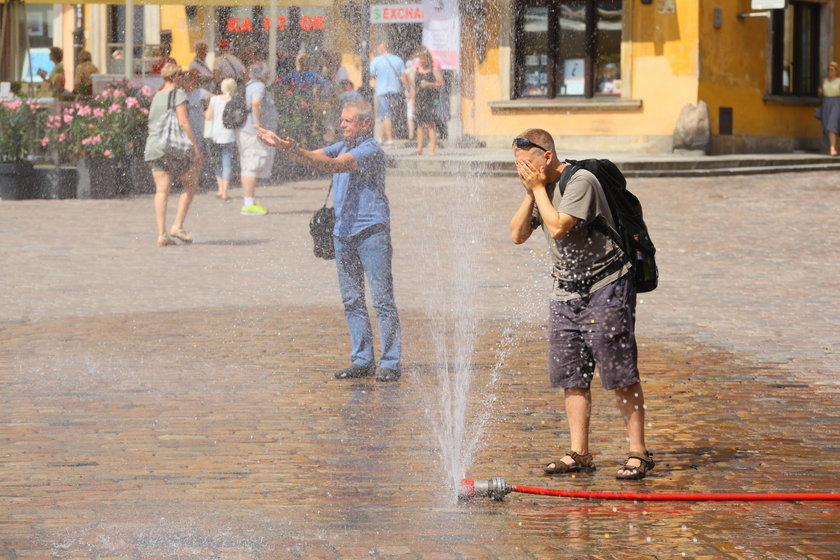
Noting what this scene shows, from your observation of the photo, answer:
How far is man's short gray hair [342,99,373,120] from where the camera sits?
841 centimetres

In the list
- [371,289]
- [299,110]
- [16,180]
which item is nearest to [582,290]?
[371,289]

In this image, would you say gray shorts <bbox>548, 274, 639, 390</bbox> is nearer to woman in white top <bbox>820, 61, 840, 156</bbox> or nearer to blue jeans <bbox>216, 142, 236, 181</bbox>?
blue jeans <bbox>216, 142, 236, 181</bbox>

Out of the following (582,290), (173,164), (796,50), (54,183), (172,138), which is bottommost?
(582,290)

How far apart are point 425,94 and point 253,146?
7.20m

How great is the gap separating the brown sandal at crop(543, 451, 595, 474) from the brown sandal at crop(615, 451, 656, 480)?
16 centimetres

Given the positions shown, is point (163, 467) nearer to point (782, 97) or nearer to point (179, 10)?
point (782, 97)

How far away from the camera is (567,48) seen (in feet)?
94.8

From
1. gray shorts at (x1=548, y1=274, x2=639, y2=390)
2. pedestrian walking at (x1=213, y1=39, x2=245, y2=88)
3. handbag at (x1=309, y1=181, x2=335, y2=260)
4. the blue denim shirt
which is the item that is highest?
pedestrian walking at (x1=213, y1=39, x2=245, y2=88)

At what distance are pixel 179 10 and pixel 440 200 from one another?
52.5ft

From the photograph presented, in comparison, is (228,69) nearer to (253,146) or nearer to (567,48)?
(253,146)

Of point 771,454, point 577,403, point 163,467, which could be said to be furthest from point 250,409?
point 771,454

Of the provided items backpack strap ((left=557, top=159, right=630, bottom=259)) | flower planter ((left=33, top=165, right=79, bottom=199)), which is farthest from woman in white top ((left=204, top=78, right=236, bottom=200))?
backpack strap ((left=557, top=159, right=630, bottom=259))

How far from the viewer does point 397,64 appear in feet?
82.0

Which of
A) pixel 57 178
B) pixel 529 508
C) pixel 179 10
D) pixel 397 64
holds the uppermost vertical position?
pixel 179 10
